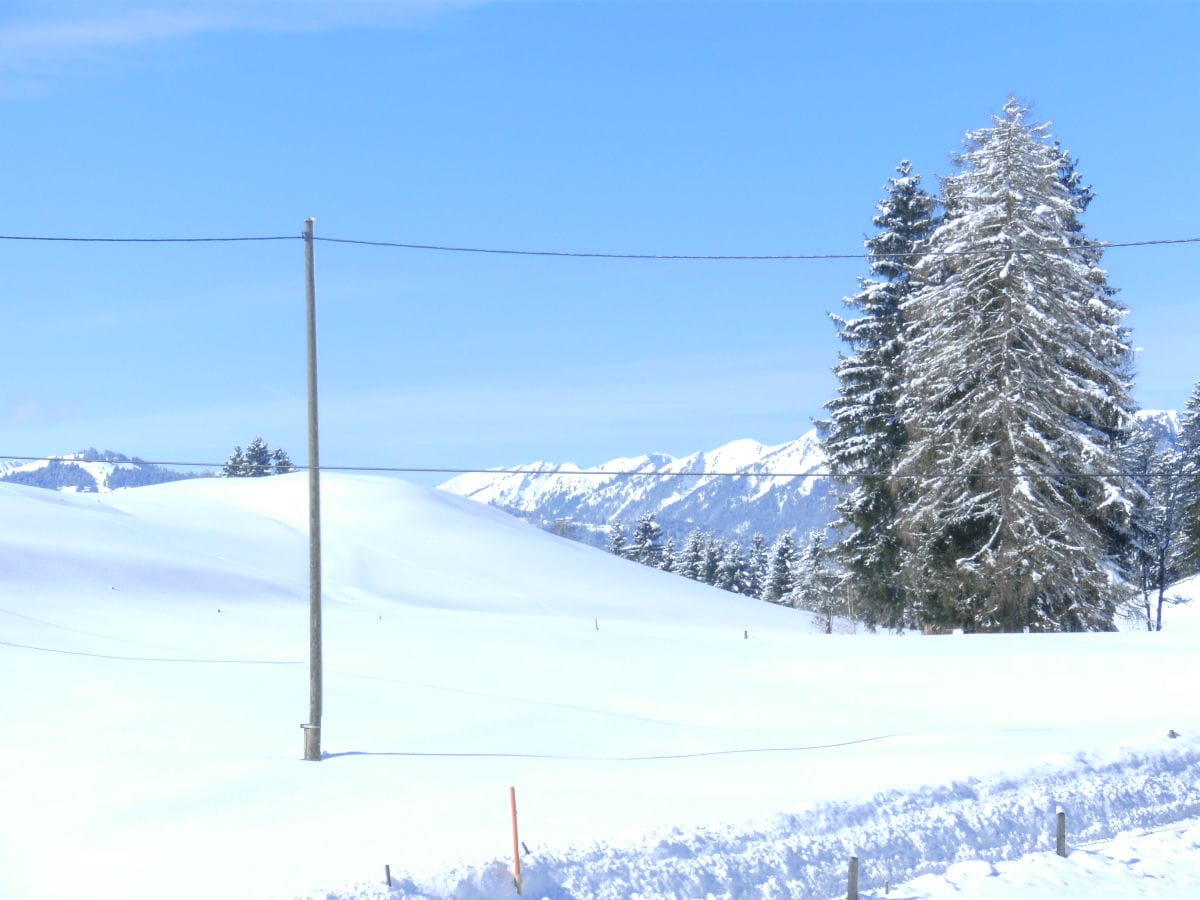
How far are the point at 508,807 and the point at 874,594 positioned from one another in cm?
2518

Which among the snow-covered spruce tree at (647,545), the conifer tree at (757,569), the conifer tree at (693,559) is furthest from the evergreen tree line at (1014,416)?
the snow-covered spruce tree at (647,545)

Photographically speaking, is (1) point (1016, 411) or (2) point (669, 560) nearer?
(1) point (1016, 411)

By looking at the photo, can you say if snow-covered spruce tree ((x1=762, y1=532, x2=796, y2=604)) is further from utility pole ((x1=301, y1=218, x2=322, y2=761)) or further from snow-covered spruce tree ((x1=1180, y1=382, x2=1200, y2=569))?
utility pole ((x1=301, y1=218, x2=322, y2=761))

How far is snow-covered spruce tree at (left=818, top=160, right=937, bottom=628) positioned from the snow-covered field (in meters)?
6.12

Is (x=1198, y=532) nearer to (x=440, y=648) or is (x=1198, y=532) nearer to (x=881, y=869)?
(x=440, y=648)

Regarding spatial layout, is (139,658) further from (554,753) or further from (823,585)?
(823,585)

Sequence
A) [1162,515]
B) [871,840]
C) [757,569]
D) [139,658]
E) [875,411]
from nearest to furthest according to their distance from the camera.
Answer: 1. [871,840]
2. [139,658]
3. [875,411]
4. [1162,515]
5. [757,569]

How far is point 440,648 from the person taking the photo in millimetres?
27219

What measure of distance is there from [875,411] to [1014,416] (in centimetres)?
705

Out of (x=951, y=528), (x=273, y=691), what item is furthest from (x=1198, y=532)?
(x=273, y=691)

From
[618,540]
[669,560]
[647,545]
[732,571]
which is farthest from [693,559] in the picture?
[618,540]

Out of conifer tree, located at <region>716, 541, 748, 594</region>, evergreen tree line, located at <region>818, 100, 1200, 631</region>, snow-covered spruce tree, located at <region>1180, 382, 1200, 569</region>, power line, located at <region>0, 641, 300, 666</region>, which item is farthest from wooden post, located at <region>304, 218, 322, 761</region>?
conifer tree, located at <region>716, 541, 748, 594</region>

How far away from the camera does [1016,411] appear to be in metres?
29.1

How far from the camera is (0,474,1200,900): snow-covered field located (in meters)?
10.8
